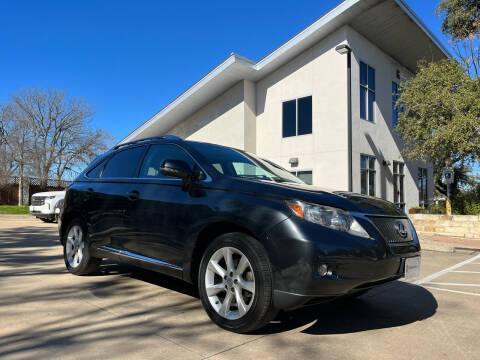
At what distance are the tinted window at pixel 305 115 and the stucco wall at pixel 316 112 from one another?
8.5 inches

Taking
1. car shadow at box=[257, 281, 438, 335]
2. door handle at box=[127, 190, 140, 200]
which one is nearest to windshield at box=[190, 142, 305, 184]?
door handle at box=[127, 190, 140, 200]

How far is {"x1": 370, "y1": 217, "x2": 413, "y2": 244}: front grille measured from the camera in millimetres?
3074

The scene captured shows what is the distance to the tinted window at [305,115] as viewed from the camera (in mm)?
15860

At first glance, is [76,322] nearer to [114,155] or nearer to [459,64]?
[114,155]

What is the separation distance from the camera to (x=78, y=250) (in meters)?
4.96

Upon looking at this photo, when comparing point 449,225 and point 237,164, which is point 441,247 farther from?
point 237,164

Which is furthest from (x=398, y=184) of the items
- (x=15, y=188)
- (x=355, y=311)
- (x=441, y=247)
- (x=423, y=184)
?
(x=15, y=188)

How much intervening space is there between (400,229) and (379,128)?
14783mm

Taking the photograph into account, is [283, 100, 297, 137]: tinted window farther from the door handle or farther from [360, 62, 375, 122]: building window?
the door handle

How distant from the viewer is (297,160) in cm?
1603

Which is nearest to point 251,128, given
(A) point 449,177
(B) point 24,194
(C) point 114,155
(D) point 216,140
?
(D) point 216,140

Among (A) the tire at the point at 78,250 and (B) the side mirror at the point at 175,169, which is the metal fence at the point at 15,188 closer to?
(A) the tire at the point at 78,250

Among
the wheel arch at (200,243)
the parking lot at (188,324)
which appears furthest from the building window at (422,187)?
the wheel arch at (200,243)

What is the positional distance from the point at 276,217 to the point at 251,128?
14796 mm
